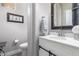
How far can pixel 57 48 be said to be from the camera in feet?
3.16

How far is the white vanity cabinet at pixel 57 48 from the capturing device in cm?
79

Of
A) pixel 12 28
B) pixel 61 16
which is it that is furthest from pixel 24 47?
pixel 61 16

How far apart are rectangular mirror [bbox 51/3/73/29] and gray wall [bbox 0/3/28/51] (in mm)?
404

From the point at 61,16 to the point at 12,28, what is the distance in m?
0.67

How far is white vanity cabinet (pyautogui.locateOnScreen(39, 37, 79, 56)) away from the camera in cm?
79

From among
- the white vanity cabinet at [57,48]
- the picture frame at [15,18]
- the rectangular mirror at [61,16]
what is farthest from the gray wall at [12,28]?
the rectangular mirror at [61,16]

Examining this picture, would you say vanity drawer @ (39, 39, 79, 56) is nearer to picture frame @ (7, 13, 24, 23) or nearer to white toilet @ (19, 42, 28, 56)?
white toilet @ (19, 42, 28, 56)

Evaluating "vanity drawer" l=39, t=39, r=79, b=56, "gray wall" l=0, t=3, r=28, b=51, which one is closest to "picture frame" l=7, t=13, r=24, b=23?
"gray wall" l=0, t=3, r=28, b=51

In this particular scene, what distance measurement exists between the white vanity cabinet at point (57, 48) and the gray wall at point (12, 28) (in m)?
0.27

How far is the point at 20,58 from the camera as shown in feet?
3.28

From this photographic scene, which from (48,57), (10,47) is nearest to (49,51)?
(48,57)

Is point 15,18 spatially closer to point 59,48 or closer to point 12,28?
point 12,28

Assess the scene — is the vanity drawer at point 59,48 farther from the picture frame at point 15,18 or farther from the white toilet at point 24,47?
the picture frame at point 15,18

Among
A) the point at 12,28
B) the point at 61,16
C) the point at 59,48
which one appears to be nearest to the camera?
the point at 59,48
